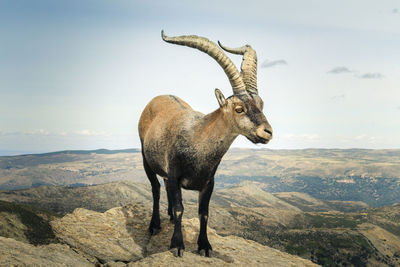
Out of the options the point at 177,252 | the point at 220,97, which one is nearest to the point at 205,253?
the point at 177,252

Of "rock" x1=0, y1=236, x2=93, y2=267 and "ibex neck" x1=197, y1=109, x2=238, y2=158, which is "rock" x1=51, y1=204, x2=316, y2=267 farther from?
"ibex neck" x1=197, y1=109, x2=238, y2=158

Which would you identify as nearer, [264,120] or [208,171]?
[264,120]

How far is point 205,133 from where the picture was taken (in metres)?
12.0

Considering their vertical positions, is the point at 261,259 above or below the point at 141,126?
below

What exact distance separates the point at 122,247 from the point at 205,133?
7173 millimetres

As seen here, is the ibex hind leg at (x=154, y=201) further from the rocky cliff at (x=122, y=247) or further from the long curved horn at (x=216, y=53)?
the long curved horn at (x=216, y=53)

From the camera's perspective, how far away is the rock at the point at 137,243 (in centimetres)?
1346

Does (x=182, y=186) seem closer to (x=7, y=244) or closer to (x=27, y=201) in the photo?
(x=7, y=244)

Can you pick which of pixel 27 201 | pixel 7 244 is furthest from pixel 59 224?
pixel 27 201

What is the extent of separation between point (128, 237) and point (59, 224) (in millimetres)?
3474

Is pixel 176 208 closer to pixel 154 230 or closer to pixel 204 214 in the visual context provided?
pixel 204 214

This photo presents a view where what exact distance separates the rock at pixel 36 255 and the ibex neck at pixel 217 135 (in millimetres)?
6301

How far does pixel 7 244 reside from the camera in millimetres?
10617

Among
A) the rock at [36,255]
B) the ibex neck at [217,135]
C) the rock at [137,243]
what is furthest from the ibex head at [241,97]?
the rock at [36,255]
